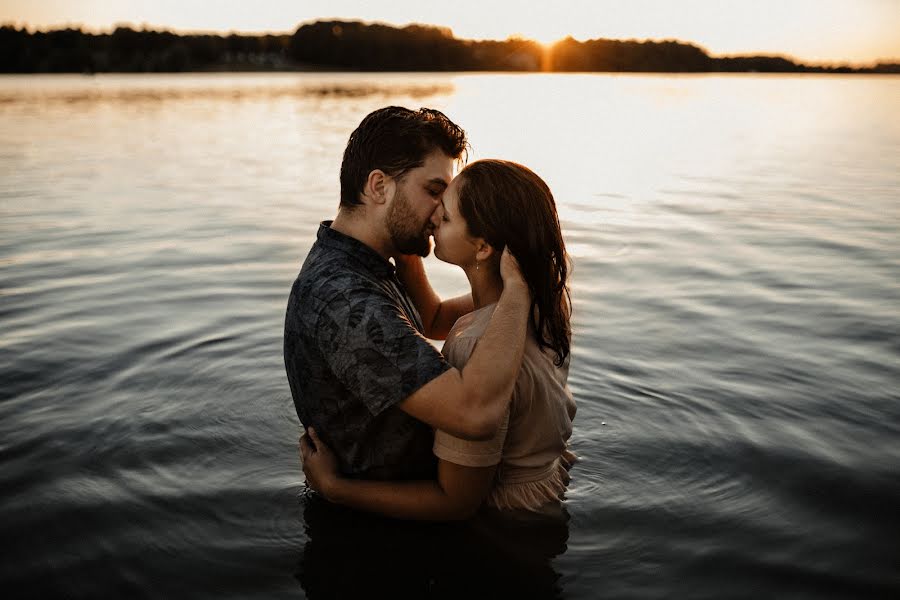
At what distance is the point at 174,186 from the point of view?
17.5 meters

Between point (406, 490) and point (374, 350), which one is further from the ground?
point (374, 350)

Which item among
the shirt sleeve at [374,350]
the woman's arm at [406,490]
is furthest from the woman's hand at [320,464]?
the shirt sleeve at [374,350]

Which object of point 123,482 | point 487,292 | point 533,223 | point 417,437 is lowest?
point 123,482

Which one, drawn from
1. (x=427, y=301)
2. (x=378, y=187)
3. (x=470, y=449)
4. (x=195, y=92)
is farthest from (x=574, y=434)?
(x=195, y=92)

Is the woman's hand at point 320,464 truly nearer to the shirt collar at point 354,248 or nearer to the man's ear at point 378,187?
the shirt collar at point 354,248

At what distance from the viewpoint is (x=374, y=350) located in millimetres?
3352

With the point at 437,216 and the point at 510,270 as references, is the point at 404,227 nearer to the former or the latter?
the point at 437,216

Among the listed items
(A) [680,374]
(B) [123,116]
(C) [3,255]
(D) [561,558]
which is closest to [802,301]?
(A) [680,374]

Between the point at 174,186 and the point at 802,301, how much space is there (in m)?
13.9

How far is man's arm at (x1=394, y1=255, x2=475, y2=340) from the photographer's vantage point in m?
4.68

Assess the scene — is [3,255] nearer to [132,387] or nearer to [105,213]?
[105,213]

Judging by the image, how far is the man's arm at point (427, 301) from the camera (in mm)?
4680

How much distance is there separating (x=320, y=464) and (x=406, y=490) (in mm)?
476

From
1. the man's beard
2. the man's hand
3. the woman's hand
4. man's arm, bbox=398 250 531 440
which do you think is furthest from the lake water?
the man's beard
